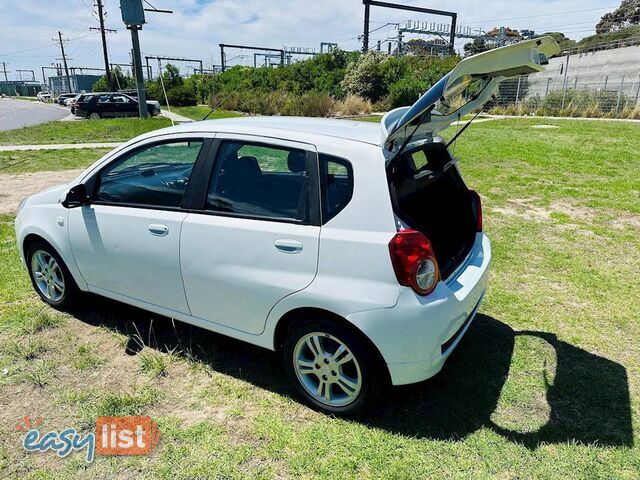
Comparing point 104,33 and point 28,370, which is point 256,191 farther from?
point 104,33

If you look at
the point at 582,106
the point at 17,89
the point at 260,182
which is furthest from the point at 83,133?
the point at 17,89

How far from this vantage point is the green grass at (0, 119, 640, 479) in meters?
2.49

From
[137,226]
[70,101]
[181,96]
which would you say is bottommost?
[137,226]

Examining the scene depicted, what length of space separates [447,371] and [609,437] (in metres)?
0.99

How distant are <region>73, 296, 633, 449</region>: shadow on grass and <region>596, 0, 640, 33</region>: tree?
80.4m

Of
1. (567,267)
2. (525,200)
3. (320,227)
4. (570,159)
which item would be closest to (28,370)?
(320,227)

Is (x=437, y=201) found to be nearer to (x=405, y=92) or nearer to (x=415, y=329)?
(x=415, y=329)

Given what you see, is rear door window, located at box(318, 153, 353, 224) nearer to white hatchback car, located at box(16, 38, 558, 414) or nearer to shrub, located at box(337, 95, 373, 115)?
white hatchback car, located at box(16, 38, 558, 414)

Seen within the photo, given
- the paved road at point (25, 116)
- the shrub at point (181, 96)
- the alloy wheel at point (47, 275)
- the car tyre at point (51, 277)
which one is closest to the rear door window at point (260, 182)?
the car tyre at point (51, 277)

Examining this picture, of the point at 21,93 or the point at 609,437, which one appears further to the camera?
the point at 21,93

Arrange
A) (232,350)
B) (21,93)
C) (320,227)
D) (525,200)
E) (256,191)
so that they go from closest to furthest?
(320,227) → (256,191) → (232,350) → (525,200) → (21,93)

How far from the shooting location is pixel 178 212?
10.2 feet

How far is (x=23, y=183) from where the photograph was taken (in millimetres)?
9477

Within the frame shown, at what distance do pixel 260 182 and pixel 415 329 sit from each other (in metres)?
1.33
